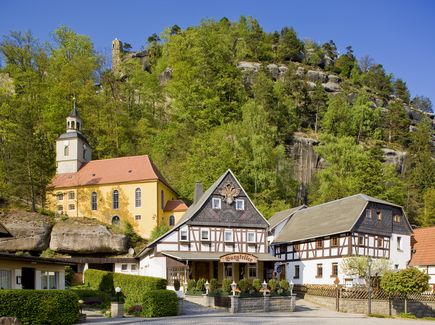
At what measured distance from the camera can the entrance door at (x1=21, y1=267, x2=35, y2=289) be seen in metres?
25.9

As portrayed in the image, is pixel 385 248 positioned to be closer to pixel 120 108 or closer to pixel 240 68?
pixel 120 108

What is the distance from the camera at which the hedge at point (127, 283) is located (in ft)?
96.3

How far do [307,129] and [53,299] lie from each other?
61987 mm

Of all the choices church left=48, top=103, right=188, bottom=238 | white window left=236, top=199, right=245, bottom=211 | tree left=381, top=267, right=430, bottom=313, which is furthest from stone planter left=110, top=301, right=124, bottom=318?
church left=48, top=103, right=188, bottom=238

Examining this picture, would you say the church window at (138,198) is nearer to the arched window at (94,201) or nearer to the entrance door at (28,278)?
the arched window at (94,201)

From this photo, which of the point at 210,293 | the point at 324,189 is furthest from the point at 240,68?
the point at 210,293

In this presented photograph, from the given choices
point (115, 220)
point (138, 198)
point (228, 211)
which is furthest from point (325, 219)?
point (115, 220)

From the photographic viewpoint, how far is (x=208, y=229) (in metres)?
40.8

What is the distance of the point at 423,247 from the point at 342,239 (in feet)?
24.7

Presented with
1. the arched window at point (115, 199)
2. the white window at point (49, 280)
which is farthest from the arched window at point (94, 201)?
the white window at point (49, 280)

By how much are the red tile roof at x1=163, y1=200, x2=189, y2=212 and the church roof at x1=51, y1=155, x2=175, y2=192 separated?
1.90 m

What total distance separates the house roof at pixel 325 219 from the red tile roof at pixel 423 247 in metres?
3.90

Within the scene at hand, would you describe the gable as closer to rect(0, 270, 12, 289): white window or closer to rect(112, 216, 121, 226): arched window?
rect(112, 216, 121, 226): arched window

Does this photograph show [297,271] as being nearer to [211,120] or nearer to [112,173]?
[112,173]
